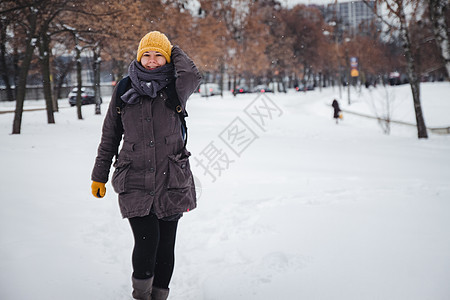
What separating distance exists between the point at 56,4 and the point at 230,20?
1213 inches

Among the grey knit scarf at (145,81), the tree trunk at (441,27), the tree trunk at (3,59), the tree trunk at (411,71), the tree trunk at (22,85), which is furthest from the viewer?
the tree trunk at (411,71)

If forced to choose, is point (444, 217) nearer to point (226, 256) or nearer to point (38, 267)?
point (226, 256)

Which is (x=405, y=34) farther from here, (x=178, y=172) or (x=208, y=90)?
(x=208, y=90)

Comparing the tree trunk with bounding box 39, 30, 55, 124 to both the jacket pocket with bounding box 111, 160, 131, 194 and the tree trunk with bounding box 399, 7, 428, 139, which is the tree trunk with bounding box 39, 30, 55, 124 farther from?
the jacket pocket with bounding box 111, 160, 131, 194

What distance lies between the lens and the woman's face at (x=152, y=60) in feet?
8.54

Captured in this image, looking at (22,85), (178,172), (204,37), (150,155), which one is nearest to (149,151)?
(150,155)

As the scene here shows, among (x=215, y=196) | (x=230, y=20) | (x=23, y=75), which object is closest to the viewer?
(x=215, y=196)

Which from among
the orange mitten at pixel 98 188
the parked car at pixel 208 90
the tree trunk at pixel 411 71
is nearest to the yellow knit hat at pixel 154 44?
the orange mitten at pixel 98 188

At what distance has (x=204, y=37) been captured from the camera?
89.8 ft

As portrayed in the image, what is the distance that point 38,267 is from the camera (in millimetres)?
3266

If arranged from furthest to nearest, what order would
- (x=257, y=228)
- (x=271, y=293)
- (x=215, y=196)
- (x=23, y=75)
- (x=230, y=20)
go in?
(x=230, y=20)
(x=23, y=75)
(x=215, y=196)
(x=257, y=228)
(x=271, y=293)

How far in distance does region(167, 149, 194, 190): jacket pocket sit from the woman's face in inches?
24.7

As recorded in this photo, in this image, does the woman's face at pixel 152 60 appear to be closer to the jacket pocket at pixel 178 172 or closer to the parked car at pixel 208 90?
the jacket pocket at pixel 178 172

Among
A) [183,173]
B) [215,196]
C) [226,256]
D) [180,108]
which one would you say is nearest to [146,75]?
[180,108]
